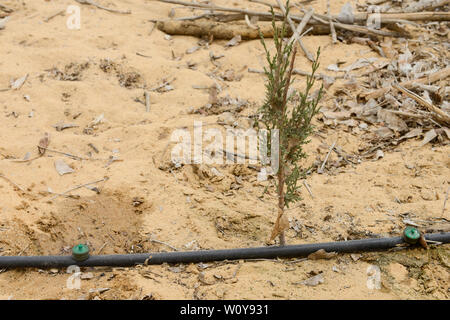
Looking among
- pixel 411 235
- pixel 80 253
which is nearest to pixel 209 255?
pixel 80 253

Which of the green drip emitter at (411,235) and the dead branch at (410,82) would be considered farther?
the dead branch at (410,82)

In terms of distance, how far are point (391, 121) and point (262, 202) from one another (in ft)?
5.71

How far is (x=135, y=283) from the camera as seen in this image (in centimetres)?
303

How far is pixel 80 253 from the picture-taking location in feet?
10.2

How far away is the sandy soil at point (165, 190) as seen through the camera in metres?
3.07

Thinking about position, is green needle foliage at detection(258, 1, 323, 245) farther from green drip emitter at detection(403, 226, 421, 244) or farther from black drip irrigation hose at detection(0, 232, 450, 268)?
green drip emitter at detection(403, 226, 421, 244)

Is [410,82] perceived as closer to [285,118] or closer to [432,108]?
[432,108]

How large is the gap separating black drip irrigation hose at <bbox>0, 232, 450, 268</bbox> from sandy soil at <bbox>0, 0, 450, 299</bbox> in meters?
0.06

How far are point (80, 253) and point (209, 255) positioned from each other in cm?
85

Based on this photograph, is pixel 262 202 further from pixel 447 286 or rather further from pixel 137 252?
pixel 447 286

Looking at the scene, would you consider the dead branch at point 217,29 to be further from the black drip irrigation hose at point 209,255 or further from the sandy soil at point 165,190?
the black drip irrigation hose at point 209,255

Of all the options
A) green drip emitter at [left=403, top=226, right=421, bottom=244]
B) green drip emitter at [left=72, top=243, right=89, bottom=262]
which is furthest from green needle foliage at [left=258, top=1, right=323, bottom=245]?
green drip emitter at [left=72, top=243, right=89, bottom=262]

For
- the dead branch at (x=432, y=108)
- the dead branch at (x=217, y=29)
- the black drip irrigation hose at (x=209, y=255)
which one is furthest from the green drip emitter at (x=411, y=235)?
the dead branch at (x=217, y=29)

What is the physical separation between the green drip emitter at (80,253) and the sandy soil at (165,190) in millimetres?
137
